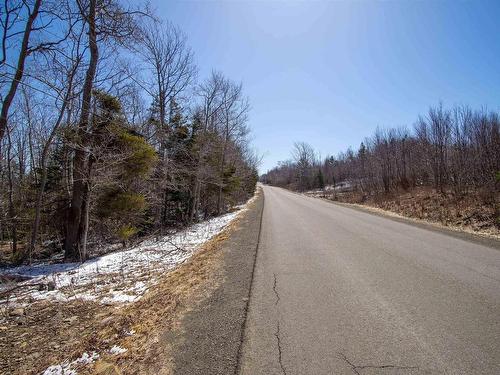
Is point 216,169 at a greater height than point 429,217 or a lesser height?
greater

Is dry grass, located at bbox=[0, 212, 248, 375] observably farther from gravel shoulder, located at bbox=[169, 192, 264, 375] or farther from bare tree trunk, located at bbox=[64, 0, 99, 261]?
bare tree trunk, located at bbox=[64, 0, 99, 261]

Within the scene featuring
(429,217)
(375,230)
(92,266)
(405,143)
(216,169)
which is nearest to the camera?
(92,266)

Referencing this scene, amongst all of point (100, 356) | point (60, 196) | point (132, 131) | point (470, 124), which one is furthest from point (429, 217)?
point (470, 124)

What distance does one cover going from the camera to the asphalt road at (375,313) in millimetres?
3096

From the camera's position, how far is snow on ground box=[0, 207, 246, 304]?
285 inches

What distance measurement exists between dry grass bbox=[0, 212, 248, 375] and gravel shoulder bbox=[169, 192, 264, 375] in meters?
0.16

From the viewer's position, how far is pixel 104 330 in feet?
15.5

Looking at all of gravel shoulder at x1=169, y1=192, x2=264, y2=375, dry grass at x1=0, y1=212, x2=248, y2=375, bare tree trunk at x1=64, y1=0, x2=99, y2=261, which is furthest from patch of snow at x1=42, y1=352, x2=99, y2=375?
bare tree trunk at x1=64, y1=0, x2=99, y2=261

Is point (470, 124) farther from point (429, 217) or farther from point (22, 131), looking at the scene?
point (22, 131)

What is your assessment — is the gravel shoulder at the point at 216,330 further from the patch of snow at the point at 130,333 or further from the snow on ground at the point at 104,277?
the snow on ground at the point at 104,277

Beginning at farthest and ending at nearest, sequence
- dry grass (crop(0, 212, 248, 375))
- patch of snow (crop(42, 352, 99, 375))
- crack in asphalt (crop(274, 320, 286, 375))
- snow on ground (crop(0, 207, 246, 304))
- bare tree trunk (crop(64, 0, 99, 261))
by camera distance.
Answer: bare tree trunk (crop(64, 0, 99, 261))
snow on ground (crop(0, 207, 246, 304))
patch of snow (crop(42, 352, 99, 375))
dry grass (crop(0, 212, 248, 375))
crack in asphalt (crop(274, 320, 286, 375))

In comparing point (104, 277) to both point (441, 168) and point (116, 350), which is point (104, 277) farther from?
point (441, 168)

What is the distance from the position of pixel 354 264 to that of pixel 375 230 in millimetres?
5695

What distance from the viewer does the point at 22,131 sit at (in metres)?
24.8
